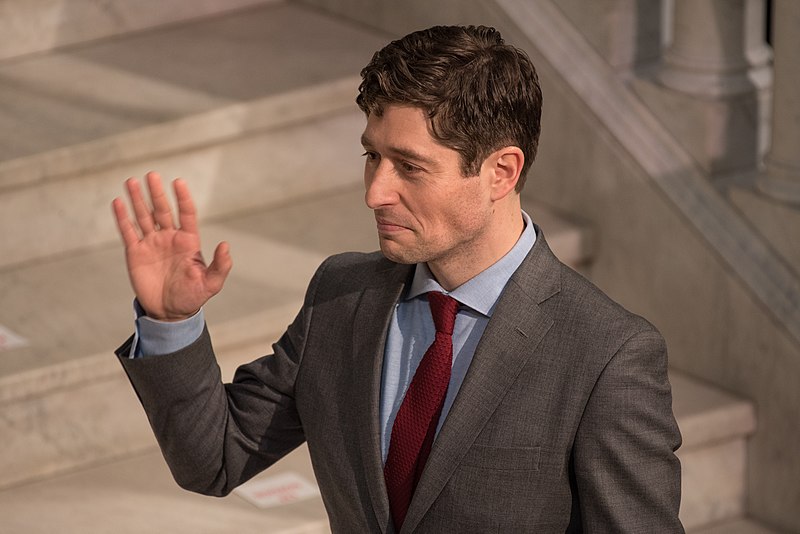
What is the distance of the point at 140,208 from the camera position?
1.85 m

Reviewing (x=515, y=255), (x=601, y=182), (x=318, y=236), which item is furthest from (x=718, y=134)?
(x=515, y=255)

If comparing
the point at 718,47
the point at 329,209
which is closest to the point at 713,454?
the point at 718,47

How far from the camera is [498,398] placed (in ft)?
6.02

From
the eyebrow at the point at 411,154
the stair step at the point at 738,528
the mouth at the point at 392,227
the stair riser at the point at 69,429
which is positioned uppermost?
the eyebrow at the point at 411,154

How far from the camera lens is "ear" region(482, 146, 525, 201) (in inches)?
71.6

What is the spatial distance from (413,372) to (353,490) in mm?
165

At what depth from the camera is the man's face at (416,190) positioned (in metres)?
1.77

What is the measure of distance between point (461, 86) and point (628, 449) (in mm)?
460

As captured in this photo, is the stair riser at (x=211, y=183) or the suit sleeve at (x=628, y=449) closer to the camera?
the suit sleeve at (x=628, y=449)

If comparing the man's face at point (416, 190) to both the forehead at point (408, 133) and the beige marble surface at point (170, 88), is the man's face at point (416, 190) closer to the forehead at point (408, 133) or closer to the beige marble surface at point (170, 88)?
the forehead at point (408, 133)

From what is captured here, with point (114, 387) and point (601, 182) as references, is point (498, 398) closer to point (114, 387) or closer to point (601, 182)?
point (114, 387)

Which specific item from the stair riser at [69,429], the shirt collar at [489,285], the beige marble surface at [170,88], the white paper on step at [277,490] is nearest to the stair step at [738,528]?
the white paper on step at [277,490]

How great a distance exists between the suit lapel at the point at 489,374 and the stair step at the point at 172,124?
1.91 meters

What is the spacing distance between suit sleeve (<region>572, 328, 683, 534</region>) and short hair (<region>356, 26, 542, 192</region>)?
0.30 metres
